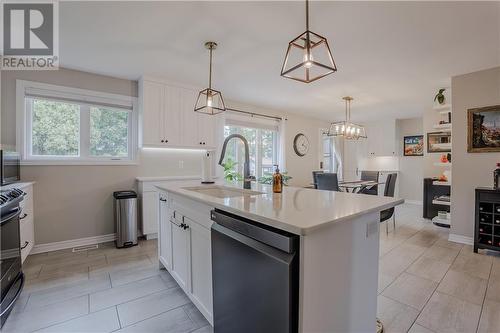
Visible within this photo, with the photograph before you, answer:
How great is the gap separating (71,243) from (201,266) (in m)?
2.61

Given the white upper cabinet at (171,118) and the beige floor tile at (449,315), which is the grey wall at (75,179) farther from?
the beige floor tile at (449,315)

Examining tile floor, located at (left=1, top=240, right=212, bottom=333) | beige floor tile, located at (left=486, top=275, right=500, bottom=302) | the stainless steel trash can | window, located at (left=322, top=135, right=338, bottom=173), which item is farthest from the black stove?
window, located at (left=322, top=135, right=338, bottom=173)

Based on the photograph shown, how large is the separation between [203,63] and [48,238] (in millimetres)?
3023

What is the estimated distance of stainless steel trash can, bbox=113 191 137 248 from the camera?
3289 millimetres

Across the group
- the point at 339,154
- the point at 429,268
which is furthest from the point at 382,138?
the point at 429,268

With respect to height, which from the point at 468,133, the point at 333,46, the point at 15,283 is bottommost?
the point at 15,283

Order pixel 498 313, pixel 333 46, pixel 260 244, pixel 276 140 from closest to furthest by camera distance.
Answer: pixel 260 244 < pixel 498 313 < pixel 333 46 < pixel 276 140

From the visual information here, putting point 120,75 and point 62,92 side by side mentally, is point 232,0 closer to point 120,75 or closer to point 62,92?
point 120,75

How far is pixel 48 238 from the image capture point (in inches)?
124

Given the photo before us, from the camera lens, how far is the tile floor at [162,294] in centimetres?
177

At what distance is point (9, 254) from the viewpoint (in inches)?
72.1

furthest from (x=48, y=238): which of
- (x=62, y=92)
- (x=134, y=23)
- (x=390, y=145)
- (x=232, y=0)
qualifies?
(x=390, y=145)

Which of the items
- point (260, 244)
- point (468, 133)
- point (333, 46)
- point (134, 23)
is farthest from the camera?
point (468, 133)

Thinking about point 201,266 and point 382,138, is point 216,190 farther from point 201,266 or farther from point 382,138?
point 382,138
